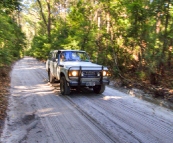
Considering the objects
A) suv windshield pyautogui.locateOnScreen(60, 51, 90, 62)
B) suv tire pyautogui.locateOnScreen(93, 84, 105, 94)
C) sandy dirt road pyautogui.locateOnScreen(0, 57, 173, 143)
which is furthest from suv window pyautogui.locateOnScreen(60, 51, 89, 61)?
sandy dirt road pyautogui.locateOnScreen(0, 57, 173, 143)

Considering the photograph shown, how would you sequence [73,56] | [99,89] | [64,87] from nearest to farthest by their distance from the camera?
[64,87]
[99,89]
[73,56]

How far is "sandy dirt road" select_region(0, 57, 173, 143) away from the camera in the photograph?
4.21 m

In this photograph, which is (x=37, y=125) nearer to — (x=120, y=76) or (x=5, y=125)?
(x=5, y=125)

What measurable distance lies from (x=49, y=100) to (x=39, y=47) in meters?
26.9

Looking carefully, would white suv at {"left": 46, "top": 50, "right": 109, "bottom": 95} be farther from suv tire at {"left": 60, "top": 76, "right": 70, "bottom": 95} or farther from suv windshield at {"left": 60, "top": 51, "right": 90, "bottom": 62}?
suv windshield at {"left": 60, "top": 51, "right": 90, "bottom": 62}

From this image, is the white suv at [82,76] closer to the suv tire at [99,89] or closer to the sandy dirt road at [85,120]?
the suv tire at [99,89]

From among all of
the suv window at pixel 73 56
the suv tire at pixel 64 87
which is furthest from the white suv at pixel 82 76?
the suv window at pixel 73 56

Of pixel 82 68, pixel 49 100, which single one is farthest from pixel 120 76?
pixel 49 100

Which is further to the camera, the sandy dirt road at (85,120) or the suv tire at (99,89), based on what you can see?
the suv tire at (99,89)

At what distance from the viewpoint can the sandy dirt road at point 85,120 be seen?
13.8ft

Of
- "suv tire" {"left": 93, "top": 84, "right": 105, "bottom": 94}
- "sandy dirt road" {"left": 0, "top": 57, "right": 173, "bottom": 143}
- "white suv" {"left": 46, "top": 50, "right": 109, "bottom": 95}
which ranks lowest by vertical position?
"sandy dirt road" {"left": 0, "top": 57, "right": 173, "bottom": 143}

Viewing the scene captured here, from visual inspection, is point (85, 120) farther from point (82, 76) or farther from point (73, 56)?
point (73, 56)

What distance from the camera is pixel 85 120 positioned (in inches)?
206

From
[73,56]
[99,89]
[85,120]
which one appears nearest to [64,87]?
[99,89]
